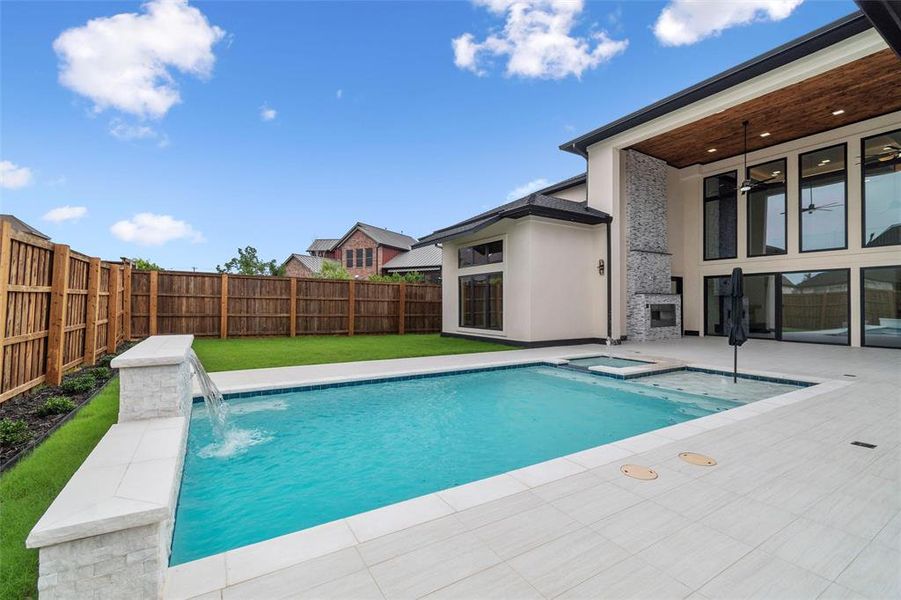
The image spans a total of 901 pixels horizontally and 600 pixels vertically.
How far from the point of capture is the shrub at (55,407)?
4.00m

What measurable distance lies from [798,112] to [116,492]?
47.0ft

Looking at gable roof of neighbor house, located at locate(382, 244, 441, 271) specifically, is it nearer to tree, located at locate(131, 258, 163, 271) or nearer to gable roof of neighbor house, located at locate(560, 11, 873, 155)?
tree, located at locate(131, 258, 163, 271)

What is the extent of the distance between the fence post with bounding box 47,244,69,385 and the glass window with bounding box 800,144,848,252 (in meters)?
17.1

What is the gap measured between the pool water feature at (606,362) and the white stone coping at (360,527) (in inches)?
191

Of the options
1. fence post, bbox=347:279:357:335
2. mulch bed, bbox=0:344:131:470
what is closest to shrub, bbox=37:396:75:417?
mulch bed, bbox=0:344:131:470

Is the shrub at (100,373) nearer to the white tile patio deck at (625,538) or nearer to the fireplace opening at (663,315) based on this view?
the white tile patio deck at (625,538)

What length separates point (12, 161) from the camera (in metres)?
9.48

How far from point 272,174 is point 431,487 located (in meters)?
22.7

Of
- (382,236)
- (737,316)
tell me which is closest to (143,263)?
(382,236)

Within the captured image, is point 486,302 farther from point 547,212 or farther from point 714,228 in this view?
point 714,228

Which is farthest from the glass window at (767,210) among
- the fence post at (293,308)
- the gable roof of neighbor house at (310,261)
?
the gable roof of neighbor house at (310,261)

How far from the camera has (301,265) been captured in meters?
32.7

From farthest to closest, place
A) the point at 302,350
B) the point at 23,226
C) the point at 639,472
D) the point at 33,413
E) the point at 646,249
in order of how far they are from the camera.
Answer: the point at 23,226
the point at 646,249
the point at 302,350
the point at 33,413
the point at 639,472

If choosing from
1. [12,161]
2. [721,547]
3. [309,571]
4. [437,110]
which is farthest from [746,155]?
[12,161]
